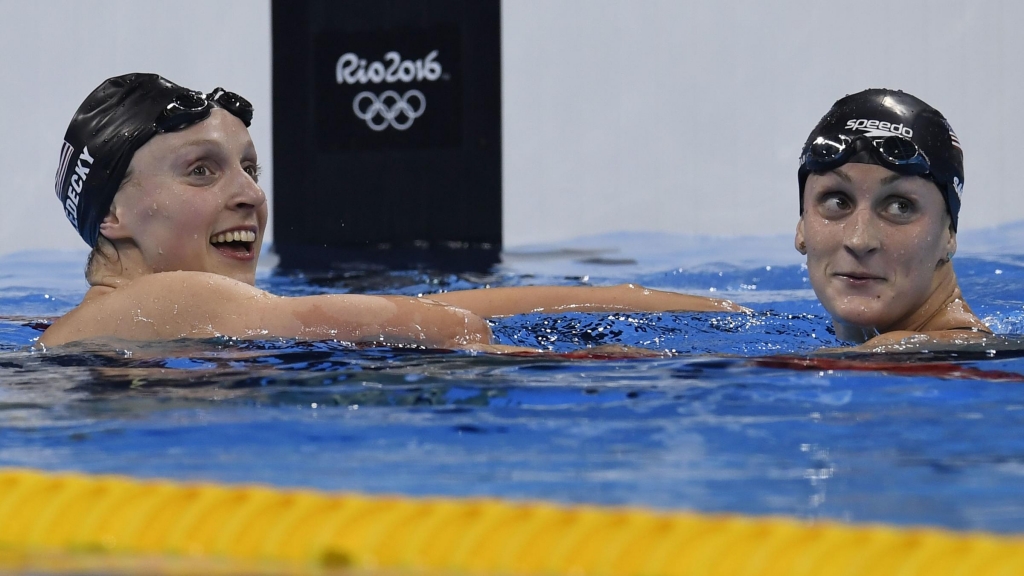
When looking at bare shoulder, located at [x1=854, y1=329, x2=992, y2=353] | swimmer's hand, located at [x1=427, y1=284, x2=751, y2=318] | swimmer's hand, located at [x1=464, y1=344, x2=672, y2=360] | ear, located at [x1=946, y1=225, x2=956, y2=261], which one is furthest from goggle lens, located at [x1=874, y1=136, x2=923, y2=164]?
swimmer's hand, located at [x1=427, y1=284, x2=751, y2=318]

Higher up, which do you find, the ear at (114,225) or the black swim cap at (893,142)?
the black swim cap at (893,142)

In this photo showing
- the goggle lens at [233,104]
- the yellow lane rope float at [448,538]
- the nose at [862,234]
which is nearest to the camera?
the yellow lane rope float at [448,538]

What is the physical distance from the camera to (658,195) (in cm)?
917

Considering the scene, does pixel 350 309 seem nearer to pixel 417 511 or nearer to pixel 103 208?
pixel 103 208

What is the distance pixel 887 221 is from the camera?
352cm

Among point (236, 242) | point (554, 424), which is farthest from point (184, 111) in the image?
point (554, 424)

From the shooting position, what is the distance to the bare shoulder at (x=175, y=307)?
11.0ft

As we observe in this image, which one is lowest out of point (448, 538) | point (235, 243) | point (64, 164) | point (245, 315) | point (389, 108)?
point (448, 538)

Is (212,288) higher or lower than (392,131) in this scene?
lower

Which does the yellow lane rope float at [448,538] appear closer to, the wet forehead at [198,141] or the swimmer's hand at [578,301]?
the wet forehead at [198,141]

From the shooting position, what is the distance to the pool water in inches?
86.0

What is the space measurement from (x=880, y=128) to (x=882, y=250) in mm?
366

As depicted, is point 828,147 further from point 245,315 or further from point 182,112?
point 182,112

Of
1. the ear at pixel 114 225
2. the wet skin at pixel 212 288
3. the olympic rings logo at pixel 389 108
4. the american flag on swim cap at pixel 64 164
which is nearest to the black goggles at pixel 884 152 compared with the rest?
the wet skin at pixel 212 288
